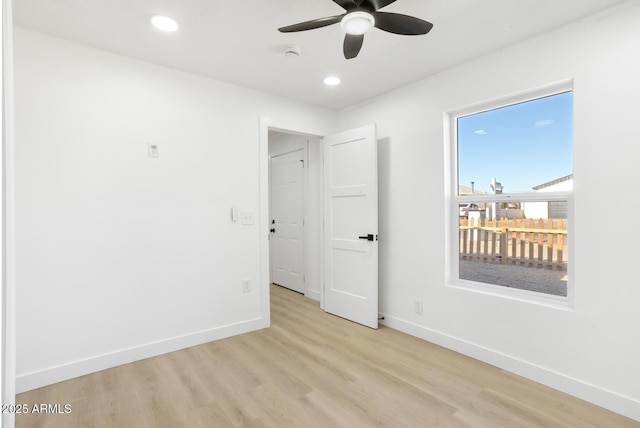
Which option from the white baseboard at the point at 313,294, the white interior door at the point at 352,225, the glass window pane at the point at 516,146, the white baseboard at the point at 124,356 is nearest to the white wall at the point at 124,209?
the white baseboard at the point at 124,356

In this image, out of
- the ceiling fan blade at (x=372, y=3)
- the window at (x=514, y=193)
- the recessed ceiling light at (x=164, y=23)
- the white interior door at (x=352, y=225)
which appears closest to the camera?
the ceiling fan blade at (x=372, y=3)

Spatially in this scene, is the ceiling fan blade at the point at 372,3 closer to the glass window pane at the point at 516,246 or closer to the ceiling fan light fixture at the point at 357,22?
the ceiling fan light fixture at the point at 357,22

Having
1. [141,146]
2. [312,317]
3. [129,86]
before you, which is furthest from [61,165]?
[312,317]

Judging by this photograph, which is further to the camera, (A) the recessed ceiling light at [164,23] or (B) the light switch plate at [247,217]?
(B) the light switch plate at [247,217]

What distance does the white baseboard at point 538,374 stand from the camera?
1.96 m

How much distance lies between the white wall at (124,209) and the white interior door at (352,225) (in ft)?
2.95

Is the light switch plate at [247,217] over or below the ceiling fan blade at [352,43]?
below

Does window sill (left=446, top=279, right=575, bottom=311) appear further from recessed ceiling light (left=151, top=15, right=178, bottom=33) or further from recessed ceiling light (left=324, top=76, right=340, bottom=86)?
recessed ceiling light (left=151, top=15, right=178, bottom=33)

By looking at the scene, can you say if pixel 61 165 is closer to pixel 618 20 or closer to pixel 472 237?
pixel 472 237

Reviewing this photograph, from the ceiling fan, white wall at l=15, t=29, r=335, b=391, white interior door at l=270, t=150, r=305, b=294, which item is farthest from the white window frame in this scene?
white interior door at l=270, t=150, r=305, b=294

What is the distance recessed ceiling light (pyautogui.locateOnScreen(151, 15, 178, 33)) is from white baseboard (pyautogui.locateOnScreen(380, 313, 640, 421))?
10.7 feet

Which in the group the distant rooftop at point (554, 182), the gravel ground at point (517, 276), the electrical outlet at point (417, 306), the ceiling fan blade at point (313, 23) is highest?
the ceiling fan blade at point (313, 23)

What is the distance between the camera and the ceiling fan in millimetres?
1704

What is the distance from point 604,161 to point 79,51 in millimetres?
3847
